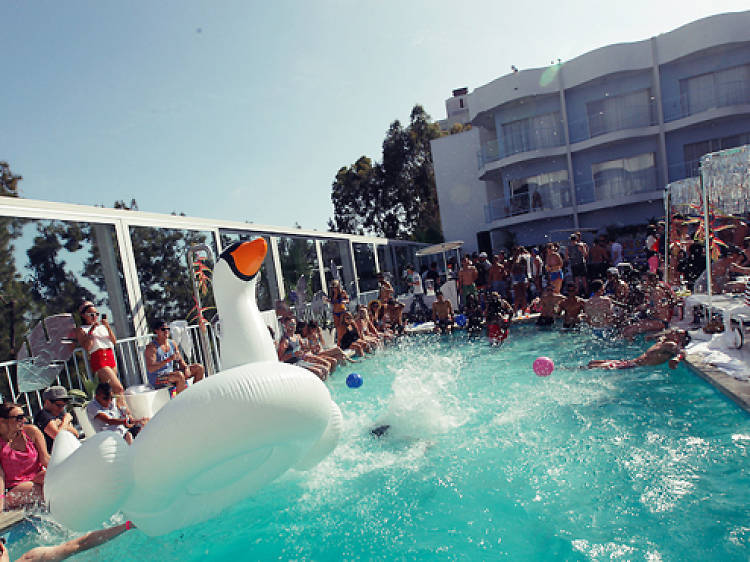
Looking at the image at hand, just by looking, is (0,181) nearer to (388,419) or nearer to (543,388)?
(388,419)

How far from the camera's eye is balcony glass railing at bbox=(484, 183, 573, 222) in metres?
22.3

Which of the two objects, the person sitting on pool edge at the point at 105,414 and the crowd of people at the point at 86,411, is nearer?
the crowd of people at the point at 86,411

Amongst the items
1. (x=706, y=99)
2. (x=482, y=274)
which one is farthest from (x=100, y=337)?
(x=706, y=99)

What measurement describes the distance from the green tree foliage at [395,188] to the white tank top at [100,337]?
26.1 metres

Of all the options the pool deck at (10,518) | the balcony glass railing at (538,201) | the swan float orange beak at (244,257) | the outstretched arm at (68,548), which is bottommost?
the pool deck at (10,518)

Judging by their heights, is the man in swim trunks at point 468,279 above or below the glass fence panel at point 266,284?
below

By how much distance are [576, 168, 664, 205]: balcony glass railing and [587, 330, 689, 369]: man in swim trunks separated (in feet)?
54.5

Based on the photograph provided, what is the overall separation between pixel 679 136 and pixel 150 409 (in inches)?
935

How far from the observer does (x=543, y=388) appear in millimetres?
6461

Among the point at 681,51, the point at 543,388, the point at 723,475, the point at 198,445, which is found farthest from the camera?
the point at 681,51

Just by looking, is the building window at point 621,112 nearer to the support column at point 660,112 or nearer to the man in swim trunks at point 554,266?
the support column at point 660,112

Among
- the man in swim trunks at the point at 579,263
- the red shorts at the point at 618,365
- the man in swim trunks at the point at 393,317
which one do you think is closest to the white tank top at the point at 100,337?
the red shorts at the point at 618,365

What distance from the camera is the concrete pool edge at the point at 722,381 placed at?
4.51 metres

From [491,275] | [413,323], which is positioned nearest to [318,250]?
[413,323]
